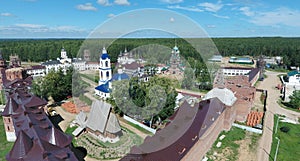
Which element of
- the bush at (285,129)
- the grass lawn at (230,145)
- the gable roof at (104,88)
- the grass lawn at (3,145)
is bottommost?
the grass lawn at (3,145)

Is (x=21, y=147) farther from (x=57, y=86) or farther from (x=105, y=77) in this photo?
(x=105, y=77)

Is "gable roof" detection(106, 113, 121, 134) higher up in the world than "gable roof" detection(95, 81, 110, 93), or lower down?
lower down

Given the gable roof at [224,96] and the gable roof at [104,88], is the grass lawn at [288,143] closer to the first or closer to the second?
the gable roof at [224,96]

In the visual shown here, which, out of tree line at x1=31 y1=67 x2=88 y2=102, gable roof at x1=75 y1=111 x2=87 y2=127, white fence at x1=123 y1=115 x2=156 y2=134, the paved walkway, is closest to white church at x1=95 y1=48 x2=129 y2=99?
tree line at x1=31 y1=67 x2=88 y2=102

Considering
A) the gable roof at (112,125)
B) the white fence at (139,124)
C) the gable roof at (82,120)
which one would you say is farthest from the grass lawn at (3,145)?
the white fence at (139,124)

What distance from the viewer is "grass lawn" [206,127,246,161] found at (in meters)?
19.1

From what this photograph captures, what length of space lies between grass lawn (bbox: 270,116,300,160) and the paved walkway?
1.77 feet

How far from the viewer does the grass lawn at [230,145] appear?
19.1 meters

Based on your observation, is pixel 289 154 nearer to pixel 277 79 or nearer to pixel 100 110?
pixel 100 110

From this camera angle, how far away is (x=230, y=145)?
20.8m

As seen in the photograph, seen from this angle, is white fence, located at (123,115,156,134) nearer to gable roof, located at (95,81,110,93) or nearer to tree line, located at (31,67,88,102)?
tree line, located at (31,67,88,102)

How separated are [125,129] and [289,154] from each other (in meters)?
16.1

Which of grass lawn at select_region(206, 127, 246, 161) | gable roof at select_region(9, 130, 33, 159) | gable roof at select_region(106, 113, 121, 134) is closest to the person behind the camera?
gable roof at select_region(9, 130, 33, 159)

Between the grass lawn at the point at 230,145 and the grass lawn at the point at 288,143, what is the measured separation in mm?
2991
